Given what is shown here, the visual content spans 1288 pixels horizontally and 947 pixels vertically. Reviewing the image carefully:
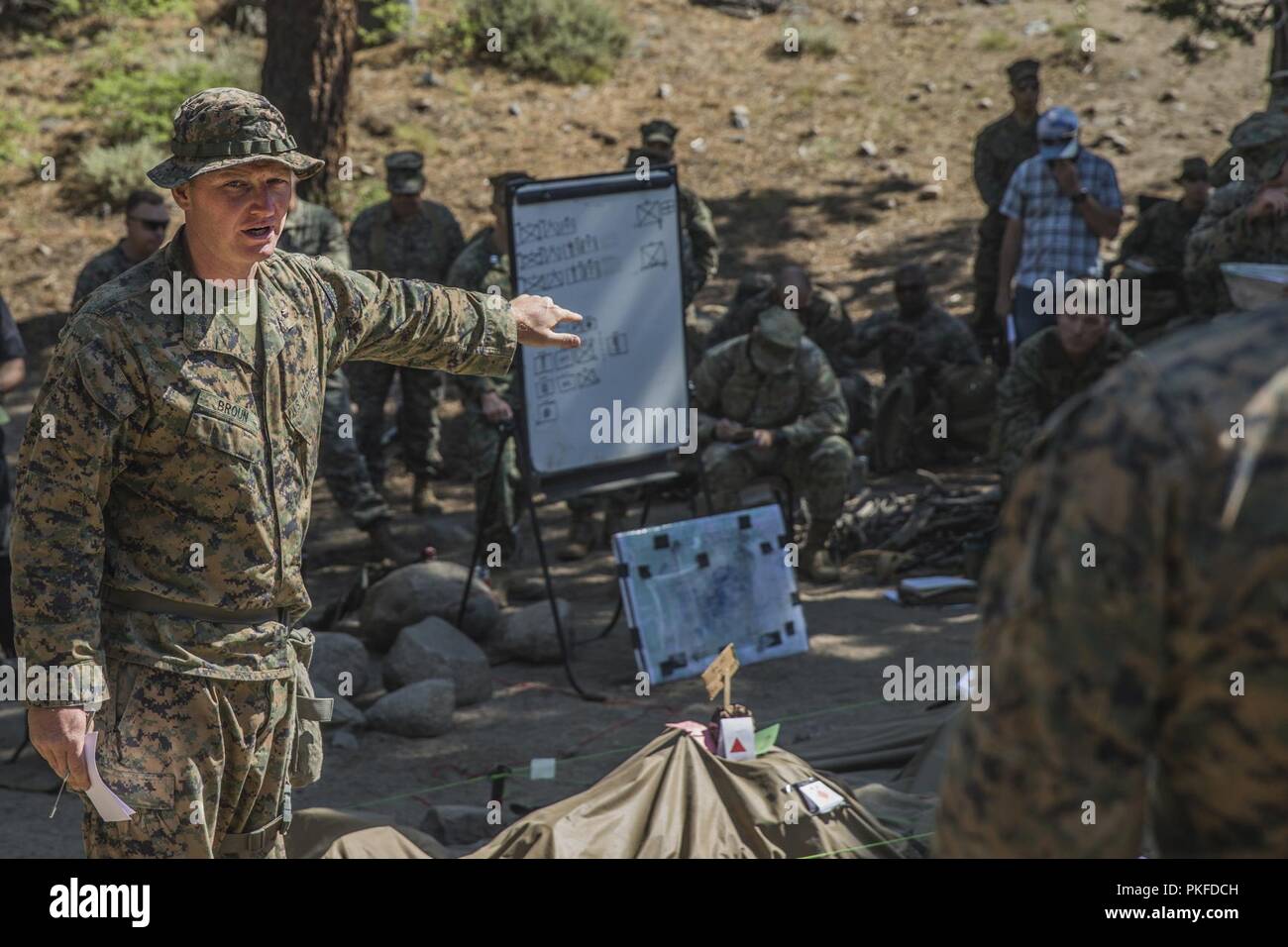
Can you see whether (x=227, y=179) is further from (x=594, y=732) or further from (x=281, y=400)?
(x=594, y=732)

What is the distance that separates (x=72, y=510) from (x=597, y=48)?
15660 mm

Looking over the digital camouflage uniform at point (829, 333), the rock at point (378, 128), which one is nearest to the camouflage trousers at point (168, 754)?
the digital camouflage uniform at point (829, 333)

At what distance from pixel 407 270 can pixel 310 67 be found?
3137 mm

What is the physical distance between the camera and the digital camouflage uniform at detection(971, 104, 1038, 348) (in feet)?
38.1

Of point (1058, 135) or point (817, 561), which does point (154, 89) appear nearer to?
point (1058, 135)

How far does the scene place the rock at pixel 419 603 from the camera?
25.0ft

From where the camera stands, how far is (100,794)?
126 inches

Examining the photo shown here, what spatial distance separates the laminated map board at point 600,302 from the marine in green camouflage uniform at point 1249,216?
287 cm

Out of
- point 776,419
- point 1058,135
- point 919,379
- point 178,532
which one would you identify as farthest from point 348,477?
point 178,532

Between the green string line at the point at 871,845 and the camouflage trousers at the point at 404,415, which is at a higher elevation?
the camouflage trousers at the point at 404,415

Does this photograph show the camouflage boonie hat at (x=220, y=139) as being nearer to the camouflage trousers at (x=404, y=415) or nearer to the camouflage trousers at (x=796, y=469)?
the camouflage trousers at (x=796, y=469)

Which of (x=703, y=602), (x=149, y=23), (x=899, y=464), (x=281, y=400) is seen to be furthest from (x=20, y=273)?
(x=281, y=400)

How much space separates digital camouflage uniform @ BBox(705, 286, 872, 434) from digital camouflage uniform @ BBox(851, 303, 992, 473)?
133 millimetres

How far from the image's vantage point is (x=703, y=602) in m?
7.34
